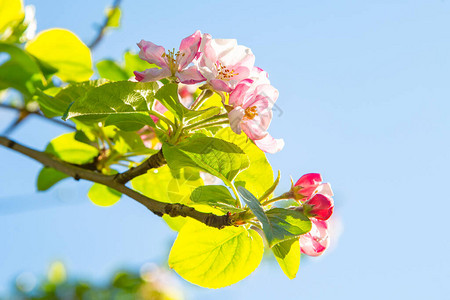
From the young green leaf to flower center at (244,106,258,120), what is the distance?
50 mm

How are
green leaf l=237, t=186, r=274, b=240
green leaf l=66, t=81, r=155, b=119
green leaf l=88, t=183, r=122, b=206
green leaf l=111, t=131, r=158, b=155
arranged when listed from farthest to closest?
1. green leaf l=88, t=183, r=122, b=206
2. green leaf l=111, t=131, r=158, b=155
3. green leaf l=66, t=81, r=155, b=119
4. green leaf l=237, t=186, r=274, b=240

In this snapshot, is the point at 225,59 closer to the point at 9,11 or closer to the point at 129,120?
the point at 129,120

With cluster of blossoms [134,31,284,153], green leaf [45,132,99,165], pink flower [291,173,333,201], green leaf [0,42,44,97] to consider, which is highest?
cluster of blossoms [134,31,284,153]

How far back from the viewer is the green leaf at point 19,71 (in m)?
1.03

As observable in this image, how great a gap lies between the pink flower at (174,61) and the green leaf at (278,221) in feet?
0.67

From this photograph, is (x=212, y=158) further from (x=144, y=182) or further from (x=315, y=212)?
(x=144, y=182)

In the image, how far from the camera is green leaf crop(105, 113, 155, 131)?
73cm

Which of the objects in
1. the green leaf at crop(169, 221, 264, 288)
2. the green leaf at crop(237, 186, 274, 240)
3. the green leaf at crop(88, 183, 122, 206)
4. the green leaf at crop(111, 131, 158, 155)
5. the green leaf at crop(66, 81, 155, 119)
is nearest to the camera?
the green leaf at crop(237, 186, 274, 240)

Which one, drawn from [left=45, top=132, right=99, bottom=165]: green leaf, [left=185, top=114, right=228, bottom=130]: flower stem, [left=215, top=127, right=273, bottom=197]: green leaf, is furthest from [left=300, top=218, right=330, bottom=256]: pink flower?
[left=45, top=132, right=99, bottom=165]: green leaf

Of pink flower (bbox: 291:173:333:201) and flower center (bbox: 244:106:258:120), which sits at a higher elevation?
flower center (bbox: 244:106:258:120)

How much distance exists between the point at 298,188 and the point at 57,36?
710 mm

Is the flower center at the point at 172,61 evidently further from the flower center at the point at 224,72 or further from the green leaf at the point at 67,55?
the green leaf at the point at 67,55

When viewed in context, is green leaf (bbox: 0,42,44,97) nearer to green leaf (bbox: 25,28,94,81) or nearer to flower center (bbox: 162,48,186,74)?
green leaf (bbox: 25,28,94,81)

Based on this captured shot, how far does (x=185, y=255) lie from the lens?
826 millimetres
